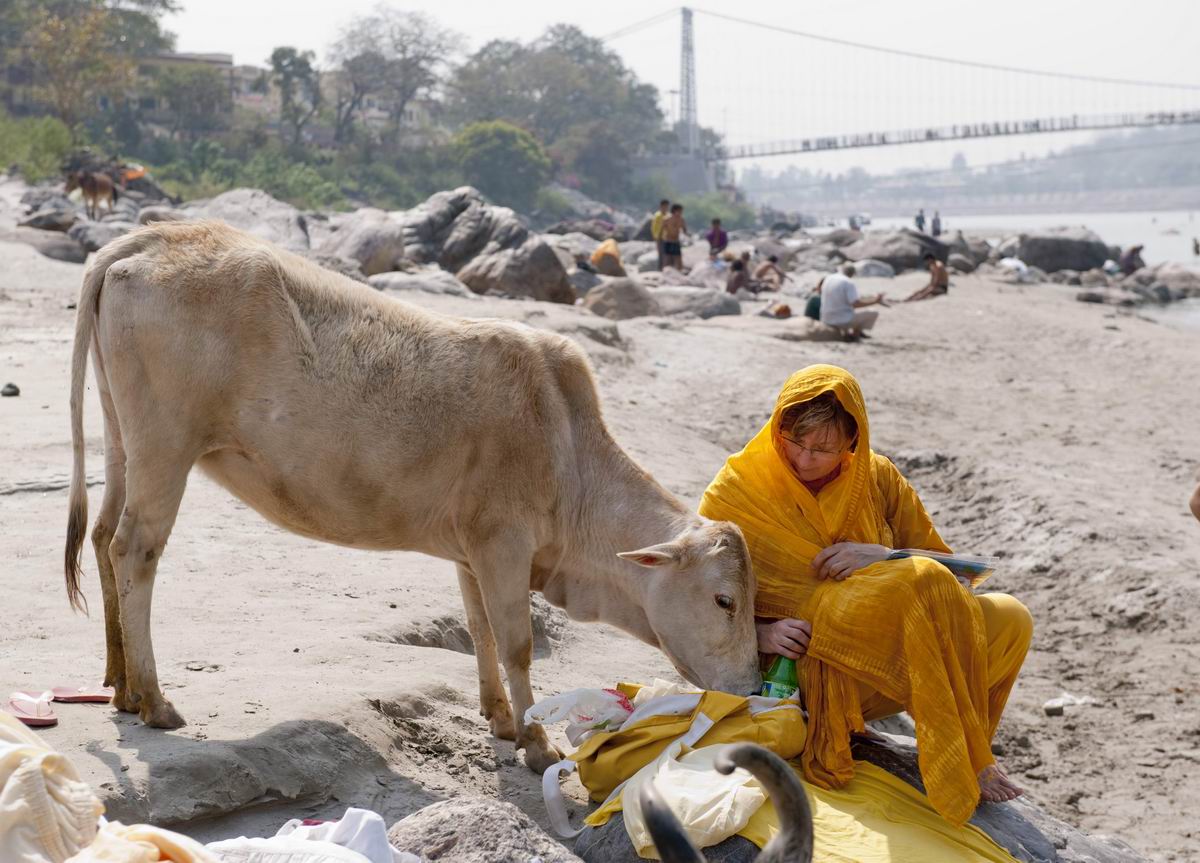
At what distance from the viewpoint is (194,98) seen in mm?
69750

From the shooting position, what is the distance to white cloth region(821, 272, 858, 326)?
63.3ft

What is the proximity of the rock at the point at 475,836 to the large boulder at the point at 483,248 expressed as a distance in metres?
15.8

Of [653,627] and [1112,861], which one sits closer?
[1112,861]

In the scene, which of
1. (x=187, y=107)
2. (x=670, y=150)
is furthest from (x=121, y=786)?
(x=670, y=150)

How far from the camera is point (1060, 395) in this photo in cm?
1683

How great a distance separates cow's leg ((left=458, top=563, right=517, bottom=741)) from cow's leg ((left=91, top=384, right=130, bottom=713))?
138 cm

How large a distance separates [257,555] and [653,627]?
2913mm

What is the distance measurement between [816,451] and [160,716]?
2.55 meters

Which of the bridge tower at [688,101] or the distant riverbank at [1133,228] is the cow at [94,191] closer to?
the distant riverbank at [1133,228]

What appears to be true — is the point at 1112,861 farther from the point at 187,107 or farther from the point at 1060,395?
the point at 187,107

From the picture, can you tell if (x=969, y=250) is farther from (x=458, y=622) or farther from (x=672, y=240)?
(x=458, y=622)

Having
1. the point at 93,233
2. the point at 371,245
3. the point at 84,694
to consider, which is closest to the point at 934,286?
the point at 371,245

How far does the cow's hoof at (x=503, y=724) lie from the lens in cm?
555

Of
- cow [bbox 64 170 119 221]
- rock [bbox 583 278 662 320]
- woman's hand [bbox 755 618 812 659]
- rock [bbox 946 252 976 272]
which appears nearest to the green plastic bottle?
woman's hand [bbox 755 618 812 659]
